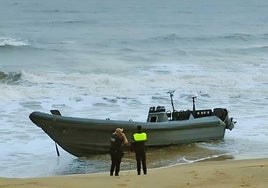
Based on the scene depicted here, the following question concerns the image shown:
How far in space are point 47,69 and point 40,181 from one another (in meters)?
22.4

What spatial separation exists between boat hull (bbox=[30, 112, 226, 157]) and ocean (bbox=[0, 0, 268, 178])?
0.31 meters

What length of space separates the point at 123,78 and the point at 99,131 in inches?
582

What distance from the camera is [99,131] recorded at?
18.1 metres

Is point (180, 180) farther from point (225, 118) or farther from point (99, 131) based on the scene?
point (225, 118)

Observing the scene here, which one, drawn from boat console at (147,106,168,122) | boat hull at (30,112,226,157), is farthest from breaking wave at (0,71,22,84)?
boat hull at (30,112,226,157)

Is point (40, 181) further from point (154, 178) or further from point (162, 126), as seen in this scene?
point (162, 126)

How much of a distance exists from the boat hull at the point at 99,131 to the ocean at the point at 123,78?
1.02 feet

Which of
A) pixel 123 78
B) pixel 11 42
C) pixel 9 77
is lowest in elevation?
pixel 123 78

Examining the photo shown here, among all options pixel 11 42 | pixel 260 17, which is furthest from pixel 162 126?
pixel 260 17

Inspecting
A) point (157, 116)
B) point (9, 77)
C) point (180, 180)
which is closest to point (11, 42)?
point (9, 77)

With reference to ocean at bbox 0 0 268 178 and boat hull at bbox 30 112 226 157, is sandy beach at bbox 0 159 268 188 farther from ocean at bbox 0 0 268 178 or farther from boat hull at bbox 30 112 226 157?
boat hull at bbox 30 112 226 157

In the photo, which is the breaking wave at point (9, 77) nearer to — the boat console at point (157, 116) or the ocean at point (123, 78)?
the ocean at point (123, 78)

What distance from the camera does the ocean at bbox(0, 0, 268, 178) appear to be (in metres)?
18.5

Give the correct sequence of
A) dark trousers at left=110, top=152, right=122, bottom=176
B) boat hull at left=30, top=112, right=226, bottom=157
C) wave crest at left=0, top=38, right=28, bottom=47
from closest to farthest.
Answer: dark trousers at left=110, top=152, right=122, bottom=176, boat hull at left=30, top=112, right=226, bottom=157, wave crest at left=0, top=38, right=28, bottom=47
